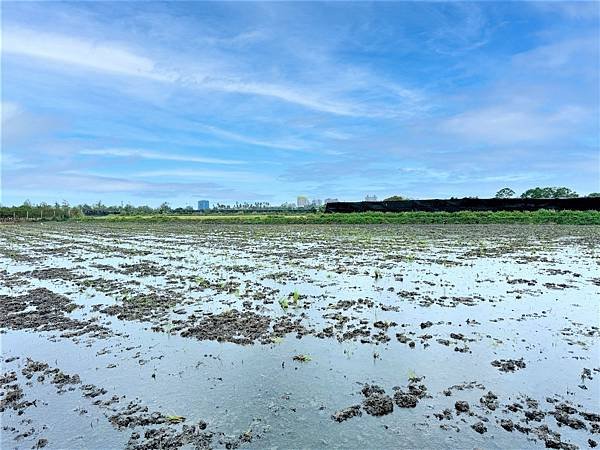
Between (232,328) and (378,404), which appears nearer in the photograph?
(378,404)

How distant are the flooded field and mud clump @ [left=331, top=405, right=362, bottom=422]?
2 centimetres

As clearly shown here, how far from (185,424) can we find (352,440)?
178cm

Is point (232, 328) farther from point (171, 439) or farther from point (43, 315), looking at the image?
point (43, 315)

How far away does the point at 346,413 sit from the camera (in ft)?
14.2

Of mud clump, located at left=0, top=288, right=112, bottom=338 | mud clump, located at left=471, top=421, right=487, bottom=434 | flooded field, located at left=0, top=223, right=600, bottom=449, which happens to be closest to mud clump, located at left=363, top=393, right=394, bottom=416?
flooded field, located at left=0, top=223, right=600, bottom=449

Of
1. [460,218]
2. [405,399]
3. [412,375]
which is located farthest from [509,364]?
[460,218]

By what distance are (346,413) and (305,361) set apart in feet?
4.75

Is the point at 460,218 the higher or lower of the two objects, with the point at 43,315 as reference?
higher

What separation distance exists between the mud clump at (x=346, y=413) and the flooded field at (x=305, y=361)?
0.02 m

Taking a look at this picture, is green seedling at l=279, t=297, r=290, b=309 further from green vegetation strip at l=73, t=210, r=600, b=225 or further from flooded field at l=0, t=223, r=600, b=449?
green vegetation strip at l=73, t=210, r=600, b=225

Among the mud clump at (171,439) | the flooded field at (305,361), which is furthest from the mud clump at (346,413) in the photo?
the mud clump at (171,439)

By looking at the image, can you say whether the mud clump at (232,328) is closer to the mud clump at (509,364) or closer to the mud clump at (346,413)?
the mud clump at (346,413)

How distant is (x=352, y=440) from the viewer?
3908 mm

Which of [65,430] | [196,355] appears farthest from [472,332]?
[65,430]
